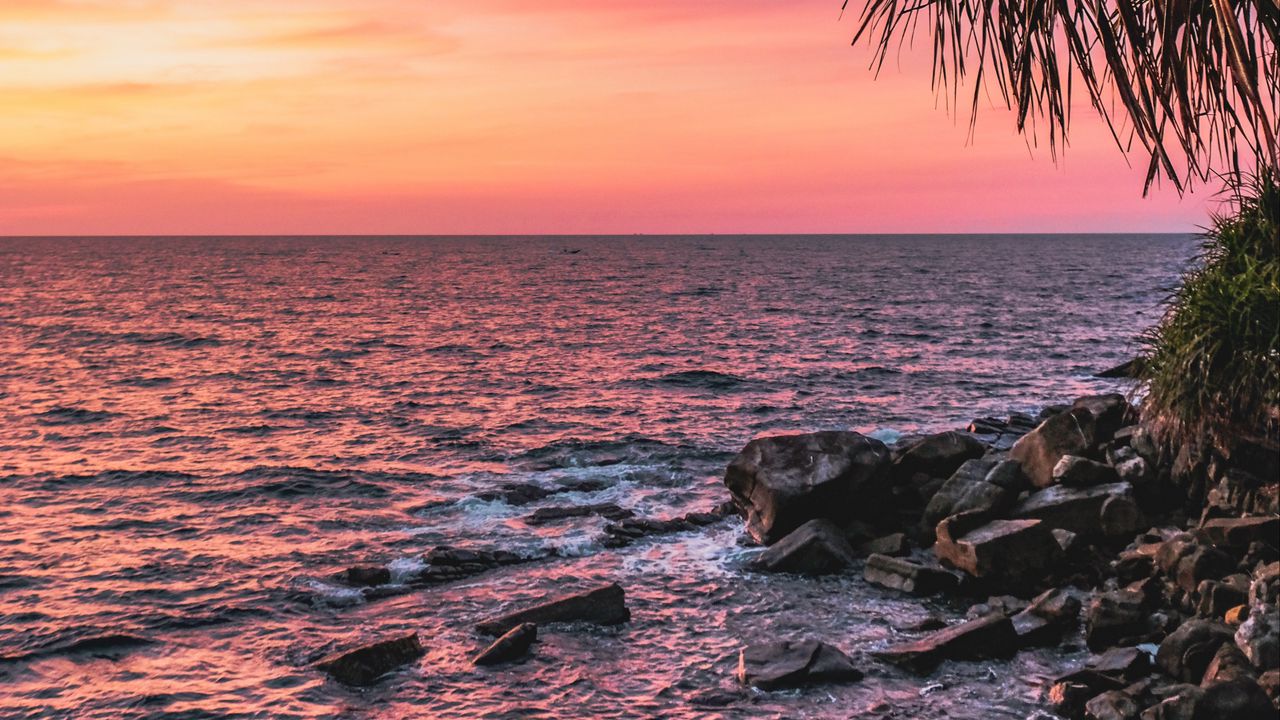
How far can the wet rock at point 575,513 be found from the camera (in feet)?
67.6

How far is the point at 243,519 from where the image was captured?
21.6 meters

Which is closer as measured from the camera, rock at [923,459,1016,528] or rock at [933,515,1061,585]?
rock at [933,515,1061,585]

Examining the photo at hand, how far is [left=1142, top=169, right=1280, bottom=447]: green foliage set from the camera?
12820 mm

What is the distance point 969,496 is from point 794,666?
622 cm

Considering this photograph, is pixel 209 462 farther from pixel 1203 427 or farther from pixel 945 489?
pixel 1203 427

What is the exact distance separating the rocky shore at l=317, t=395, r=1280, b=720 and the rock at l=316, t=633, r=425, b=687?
0.03m

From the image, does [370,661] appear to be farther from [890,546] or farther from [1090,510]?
[1090,510]

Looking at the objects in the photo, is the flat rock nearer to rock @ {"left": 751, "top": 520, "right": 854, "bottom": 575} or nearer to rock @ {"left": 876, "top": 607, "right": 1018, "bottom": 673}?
rock @ {"left": 876, "top": 607, "right": 1018, "bottom": 673}

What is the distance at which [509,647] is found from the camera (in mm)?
13523

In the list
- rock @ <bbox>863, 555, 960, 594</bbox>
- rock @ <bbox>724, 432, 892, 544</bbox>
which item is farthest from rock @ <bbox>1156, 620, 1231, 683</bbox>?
rock @ <bbox>724, 432, 892, 544</bbox>

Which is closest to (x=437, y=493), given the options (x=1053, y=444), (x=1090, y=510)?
(x=1053, y=444)

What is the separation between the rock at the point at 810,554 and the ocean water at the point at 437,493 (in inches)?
17.0

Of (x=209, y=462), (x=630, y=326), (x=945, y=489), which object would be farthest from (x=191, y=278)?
(x=945, y=489)

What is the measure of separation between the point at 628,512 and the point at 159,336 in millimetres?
50120
